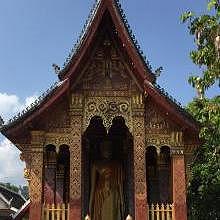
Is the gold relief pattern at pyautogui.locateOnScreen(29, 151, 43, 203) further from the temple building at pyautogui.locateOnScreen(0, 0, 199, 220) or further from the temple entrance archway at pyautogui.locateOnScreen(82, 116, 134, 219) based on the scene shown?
the temple entrance archway at pyautogui.locateOnScreen(82, 116, 134, 219)

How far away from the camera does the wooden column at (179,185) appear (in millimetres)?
12125

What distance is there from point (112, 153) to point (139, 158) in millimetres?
3002

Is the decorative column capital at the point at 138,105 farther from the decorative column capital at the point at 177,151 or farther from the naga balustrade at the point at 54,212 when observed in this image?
the naga balustrade at the point at 54,212

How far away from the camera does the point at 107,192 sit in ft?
48.7

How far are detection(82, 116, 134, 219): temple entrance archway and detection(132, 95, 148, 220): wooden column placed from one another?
1.39 metres

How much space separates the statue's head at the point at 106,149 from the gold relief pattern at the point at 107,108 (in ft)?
8.18

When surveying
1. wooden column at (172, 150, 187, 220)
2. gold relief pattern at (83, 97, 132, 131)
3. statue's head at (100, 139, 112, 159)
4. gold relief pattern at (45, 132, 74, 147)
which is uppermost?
gold relief pattern at (83, 97, 132, 131)

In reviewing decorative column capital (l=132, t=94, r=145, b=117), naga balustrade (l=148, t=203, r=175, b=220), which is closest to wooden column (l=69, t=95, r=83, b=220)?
decorative column capital (l=132, t=94, r=145, b=117)

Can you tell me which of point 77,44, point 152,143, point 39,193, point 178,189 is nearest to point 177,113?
point 152,143

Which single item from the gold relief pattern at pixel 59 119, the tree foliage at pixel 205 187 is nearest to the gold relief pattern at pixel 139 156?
the gold relief pattern at pixel 59 119

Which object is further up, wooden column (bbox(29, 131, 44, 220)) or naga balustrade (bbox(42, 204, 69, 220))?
wooden column (bbox(29, 131, 44, 220))

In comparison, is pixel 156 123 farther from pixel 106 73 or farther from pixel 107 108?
pixel 106 73

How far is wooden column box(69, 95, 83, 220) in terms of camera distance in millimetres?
11977

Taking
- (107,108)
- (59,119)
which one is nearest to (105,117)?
(107,108)
